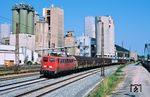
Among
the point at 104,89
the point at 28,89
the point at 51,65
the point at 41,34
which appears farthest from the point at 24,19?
the point at 104,89

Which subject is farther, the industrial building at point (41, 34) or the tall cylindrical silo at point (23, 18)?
the industrial building at point (41, 34)

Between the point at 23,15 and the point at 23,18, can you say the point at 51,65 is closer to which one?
the point at 23,15

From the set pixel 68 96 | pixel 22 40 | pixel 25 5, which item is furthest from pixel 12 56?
pixel 68 96

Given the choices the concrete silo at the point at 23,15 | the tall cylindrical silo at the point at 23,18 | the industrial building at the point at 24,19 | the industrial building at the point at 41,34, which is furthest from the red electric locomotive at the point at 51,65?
the industrial building at the point at 41,34

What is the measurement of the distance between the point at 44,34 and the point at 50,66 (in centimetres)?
15657

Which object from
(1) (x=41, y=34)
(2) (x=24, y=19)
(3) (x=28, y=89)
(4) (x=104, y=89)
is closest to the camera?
(4) (x=104, y=89)

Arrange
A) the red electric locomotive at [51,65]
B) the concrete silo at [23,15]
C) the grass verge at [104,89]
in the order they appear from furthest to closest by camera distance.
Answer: the concrete silo at [23,15]
the red electric locomotive at [51,65]
the grass verge at [104,89]

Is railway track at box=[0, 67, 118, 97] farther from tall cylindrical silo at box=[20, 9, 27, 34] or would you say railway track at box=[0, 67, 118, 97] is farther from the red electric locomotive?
tall cylindrical silo at box=[20, 9, 27, 34]

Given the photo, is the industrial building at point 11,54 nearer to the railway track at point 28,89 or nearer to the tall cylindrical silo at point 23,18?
the tall cylindrical silo at point 23,18

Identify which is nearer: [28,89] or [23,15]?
[28,89]

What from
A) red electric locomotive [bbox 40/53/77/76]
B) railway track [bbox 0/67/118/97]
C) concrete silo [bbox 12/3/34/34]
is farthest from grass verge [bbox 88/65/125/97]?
concrete silo [bbox 12/3/34/34]

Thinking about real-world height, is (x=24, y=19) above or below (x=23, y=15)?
below

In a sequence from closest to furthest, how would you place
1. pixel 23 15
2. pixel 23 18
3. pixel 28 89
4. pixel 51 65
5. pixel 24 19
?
pixel 28 89 → pixel 51 65 → pixel 24 19 → pixel 23 15 → pixel 23 18

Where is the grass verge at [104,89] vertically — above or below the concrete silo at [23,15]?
below
